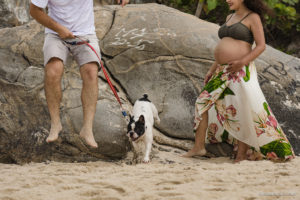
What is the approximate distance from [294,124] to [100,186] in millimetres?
2839

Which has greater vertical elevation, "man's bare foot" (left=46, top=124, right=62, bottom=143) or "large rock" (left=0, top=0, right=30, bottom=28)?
"large rock" (left=0, top=0, right=30, bottom=28)

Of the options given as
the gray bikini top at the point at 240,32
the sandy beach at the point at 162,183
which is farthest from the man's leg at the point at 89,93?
the gray bikini top at the point at 240,32

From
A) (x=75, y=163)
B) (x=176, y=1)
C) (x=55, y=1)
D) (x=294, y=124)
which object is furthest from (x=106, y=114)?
(x=176, y=1)

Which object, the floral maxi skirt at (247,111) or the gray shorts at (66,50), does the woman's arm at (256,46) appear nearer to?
the floral maxi skirt at (247,111)

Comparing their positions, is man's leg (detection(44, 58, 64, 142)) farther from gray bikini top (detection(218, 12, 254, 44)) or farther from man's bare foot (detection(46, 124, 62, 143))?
gray bikini top (detection(218, 12, 254, 44))

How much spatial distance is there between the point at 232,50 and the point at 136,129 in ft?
4.10

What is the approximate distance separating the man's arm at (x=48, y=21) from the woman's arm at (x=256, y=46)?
1630 mm

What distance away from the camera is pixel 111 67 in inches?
190

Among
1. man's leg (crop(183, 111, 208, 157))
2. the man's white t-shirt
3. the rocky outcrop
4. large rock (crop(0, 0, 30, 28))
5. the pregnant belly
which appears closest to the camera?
the man's white t-shirt

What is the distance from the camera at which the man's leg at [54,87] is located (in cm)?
355

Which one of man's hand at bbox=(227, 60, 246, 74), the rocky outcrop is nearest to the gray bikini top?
man's hand at bbox=(227, 60, 246, 74)

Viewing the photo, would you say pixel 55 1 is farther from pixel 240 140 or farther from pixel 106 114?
pixel 240 140

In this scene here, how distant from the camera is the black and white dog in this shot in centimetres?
382

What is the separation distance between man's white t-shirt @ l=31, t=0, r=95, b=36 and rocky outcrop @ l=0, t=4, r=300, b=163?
101 cm
